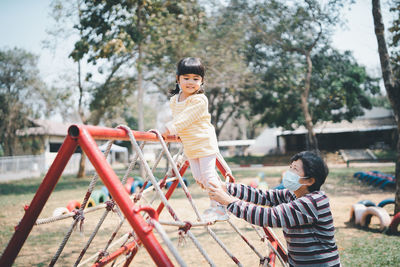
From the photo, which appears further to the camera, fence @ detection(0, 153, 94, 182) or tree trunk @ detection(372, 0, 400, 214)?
fence @ detection(0, 153, 94, 182)

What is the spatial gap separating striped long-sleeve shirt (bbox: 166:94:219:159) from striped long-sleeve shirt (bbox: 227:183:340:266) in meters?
0.62

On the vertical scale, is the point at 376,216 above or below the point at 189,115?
below

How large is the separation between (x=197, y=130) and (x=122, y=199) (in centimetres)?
103

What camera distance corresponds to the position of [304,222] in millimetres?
2008

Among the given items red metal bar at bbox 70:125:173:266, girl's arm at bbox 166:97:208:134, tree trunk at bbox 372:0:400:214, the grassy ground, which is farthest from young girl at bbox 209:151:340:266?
tree trunk at bbox 372:0:400:214

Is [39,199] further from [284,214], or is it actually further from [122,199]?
[284,214]

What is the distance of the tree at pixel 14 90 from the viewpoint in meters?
28.2

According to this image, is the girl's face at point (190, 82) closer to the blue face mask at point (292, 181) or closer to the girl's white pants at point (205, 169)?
the girl's white pants at point (205, 169)

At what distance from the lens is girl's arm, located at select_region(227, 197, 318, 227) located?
2.00m

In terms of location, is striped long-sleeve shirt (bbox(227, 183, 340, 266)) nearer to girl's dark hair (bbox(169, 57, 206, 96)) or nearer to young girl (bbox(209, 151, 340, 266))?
young girl (bbox(209, 151, 340, 266))

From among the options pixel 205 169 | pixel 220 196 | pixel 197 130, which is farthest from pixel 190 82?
pixel 220 196

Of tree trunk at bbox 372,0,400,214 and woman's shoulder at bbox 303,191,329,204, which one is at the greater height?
tree trunk at bbox 372,0,400,214

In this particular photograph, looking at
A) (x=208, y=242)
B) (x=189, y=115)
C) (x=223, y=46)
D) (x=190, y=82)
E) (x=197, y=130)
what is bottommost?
(x=208, y=242)

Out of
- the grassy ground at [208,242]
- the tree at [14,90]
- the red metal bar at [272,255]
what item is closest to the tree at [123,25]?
the grassy ground at [208,242]
